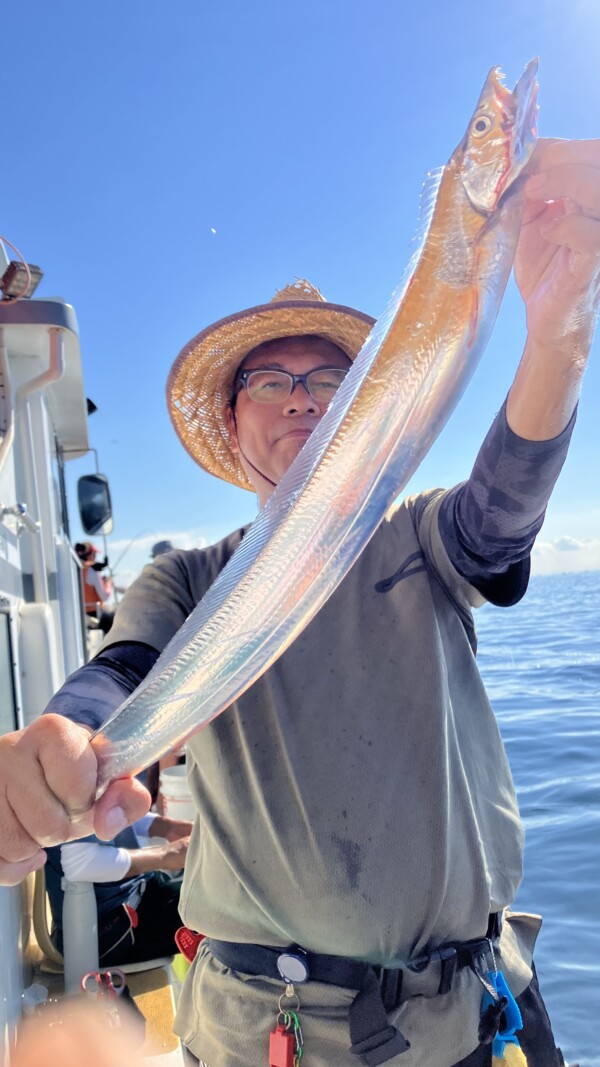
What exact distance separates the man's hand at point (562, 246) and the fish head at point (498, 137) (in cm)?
4

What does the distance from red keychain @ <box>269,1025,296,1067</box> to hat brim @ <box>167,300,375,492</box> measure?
182 centimetres

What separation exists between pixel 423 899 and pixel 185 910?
662 mm

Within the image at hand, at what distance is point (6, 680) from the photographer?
357cm

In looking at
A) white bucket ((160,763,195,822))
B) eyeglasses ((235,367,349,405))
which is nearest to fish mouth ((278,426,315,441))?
eyeglasses ((235,367,349,405))

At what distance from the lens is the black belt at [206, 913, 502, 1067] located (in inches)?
56.9

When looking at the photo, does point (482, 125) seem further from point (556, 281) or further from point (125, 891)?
point (125, 891)

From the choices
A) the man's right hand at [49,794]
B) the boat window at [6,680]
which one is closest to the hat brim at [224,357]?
the boat window at [6,680]

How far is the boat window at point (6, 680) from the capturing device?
3.44 m

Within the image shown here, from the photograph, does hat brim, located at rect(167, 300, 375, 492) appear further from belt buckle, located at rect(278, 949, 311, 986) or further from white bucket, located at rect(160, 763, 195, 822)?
white bucket, located at rect(160, 763, 195, 822)

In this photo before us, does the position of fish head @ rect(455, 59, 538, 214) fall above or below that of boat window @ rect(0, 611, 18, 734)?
above

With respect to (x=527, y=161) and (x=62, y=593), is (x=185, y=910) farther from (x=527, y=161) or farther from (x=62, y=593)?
(x=62, y=593)

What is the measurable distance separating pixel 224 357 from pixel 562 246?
1.51m

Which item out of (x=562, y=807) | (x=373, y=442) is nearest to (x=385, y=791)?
(x=373, y=442)

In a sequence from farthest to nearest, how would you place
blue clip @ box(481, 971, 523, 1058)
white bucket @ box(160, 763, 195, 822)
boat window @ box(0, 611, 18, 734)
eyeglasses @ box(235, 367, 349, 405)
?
1. white bucket @ box(160, 763, 195, 822)
2. boat window @ box(0, 611, 18, 734)
3. eyeglasses @ box(235, 367, 349, 405)
4. blue clip @ box(481, 971, 523, 1058)
